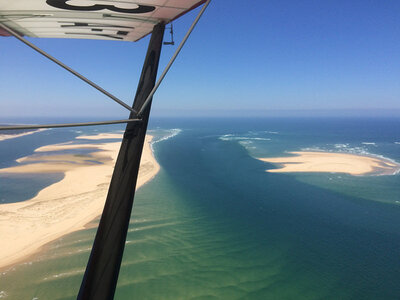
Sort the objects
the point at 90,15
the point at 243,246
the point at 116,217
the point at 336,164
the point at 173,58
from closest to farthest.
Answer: the point at 116,217 < the point at 173,58 < the point at 90,15 < the point at 243,246 < the point at 336,164

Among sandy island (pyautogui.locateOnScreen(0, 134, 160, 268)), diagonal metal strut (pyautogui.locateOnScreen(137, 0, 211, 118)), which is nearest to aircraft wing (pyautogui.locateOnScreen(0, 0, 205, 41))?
diagonal metal strut (pyautogui.locateOnScreen(137, 0, 211, 118))

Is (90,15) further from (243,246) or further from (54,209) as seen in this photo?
(54,209)

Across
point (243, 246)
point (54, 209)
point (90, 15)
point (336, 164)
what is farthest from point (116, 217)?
point (336, 164)

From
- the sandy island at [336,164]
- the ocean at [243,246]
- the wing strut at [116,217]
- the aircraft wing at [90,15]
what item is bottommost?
the ocean at [243,246]

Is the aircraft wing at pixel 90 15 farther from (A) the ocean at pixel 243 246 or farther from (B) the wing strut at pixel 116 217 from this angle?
(A) the ocean at pixel 243 246

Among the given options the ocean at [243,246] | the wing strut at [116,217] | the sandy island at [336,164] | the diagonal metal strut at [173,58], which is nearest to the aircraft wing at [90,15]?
the diagonal metal strut at [173,58]

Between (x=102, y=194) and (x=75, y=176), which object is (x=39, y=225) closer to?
(x=102, y=194)
